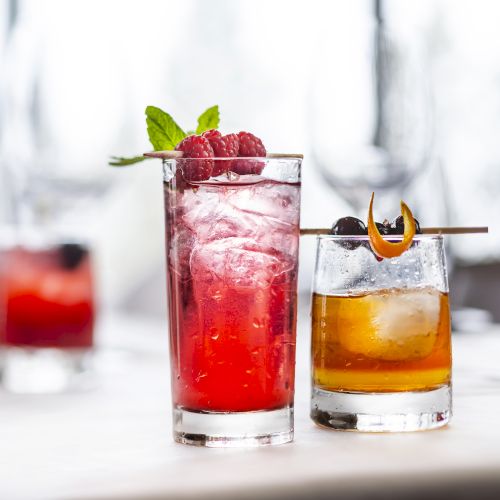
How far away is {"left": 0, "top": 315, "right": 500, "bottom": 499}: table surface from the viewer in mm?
873

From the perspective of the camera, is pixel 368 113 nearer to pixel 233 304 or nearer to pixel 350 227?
pixel 350 227

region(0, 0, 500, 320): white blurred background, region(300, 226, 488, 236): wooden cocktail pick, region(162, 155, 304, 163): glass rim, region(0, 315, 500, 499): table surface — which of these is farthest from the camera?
region(0, 0, 500, 320): white blurred background

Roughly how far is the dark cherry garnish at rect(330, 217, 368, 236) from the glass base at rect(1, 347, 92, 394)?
63 centimetres

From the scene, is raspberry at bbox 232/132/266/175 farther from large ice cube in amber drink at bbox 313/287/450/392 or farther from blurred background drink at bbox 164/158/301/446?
large ice cube in amber drink at bbox 313/287/450/392

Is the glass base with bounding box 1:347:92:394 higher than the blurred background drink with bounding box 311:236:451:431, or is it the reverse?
the blurred background drink with bounding box 311:236:451:431

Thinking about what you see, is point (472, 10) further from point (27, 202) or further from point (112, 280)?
point (27, 202)

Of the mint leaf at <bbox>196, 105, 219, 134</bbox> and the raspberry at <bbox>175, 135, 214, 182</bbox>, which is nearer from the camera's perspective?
the raspberry at <bbox>175, 135, 214, 182</bbox>

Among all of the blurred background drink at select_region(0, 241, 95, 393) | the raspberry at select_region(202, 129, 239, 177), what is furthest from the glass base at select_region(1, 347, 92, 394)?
the raspberry at select_region(202, 129, 239, 177)

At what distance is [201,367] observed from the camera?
104 centimetres

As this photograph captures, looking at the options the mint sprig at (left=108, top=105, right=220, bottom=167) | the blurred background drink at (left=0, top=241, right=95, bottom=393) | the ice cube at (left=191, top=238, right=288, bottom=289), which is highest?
the mint sprig at (left=108, top=105, right=220, bottom=167)

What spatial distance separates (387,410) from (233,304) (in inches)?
8.0

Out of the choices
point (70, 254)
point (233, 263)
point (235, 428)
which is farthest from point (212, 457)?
point (70, 254)

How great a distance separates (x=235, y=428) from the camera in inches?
40.3

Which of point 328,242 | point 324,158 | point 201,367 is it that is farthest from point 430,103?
point 201,367
